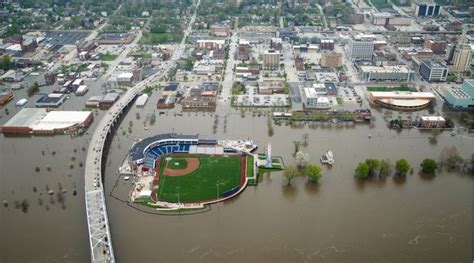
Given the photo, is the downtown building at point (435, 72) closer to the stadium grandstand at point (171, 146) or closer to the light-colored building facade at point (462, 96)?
the light-colored building facade at point (462, 96)

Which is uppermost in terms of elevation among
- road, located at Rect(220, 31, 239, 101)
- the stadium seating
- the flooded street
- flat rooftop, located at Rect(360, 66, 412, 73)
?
flat rooftop, located at Rect(360, 66, 412, 73)

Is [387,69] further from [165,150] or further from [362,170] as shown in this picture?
[165,150]

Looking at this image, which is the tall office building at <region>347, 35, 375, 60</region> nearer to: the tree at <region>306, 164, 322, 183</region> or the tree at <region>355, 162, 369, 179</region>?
the tree at <region>355, 162, 369, 179</region>

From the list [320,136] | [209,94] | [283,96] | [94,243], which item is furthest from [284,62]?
[94,243]

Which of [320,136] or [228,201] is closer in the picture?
[228,201]

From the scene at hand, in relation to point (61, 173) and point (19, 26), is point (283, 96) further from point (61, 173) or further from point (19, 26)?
point (19, 26)

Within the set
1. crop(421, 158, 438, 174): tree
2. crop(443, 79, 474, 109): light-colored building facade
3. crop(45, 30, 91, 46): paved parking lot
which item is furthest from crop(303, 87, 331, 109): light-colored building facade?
crop(45, 30, 91, 46): paved parking lot
